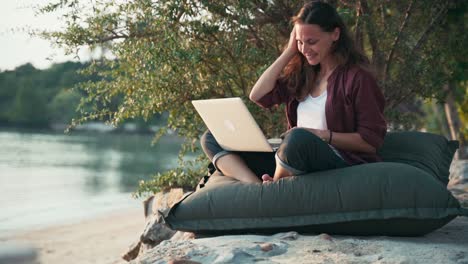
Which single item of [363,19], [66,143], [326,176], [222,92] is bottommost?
[66,143]

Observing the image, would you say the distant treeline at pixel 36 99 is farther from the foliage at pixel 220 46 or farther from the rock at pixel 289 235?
the rock at pixel 289 235

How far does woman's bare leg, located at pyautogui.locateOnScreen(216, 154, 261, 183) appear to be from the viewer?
3.78 meters

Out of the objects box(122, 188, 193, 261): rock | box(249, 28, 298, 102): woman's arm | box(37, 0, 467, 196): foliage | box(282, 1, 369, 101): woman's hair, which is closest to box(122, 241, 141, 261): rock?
box(122, 188, 193, 261): rock

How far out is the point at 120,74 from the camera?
248 inches

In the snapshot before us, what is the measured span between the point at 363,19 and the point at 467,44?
115cm

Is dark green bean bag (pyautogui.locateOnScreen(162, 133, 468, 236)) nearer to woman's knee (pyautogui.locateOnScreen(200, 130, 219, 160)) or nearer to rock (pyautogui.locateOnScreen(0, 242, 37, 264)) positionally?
woman's knee (pyautogui.locateOnScreen(200, 130, 219, 160))

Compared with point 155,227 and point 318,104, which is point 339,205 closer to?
point 318,104

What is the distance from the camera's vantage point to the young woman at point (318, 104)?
3447 mm

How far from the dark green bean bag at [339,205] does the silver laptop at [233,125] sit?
214mm

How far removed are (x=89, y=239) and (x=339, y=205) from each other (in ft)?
21.6

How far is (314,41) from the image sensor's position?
3.60 m

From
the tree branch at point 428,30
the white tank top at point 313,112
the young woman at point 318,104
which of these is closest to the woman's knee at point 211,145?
the young woman at point 318,104

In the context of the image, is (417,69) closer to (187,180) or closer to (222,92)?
(222,92)

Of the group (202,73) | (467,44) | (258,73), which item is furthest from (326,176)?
(467,44)
